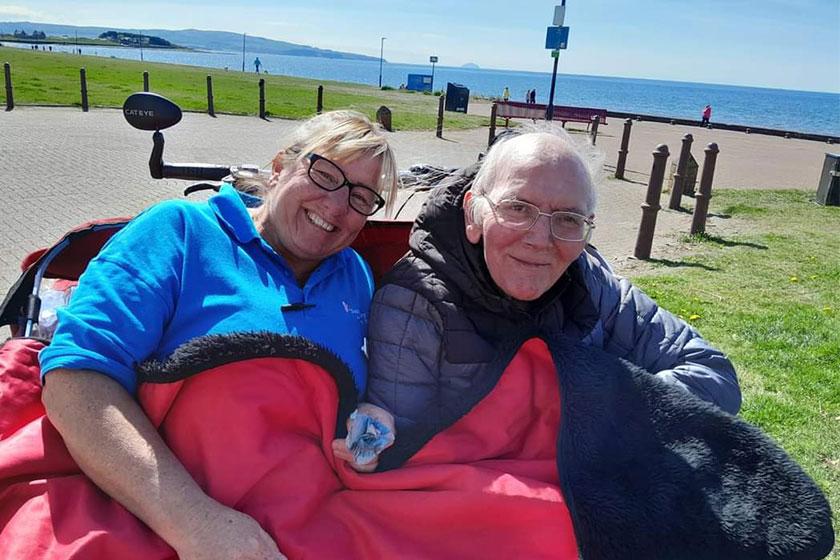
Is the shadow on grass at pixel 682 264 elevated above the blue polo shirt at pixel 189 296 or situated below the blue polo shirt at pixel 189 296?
below

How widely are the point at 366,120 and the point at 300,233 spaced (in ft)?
1.32

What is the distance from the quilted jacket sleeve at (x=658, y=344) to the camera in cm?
212

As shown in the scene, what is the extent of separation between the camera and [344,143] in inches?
81.3

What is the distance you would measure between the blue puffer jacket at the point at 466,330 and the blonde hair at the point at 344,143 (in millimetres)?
180

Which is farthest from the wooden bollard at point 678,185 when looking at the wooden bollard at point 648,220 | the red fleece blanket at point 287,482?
the red fleece blanket at point 287,482

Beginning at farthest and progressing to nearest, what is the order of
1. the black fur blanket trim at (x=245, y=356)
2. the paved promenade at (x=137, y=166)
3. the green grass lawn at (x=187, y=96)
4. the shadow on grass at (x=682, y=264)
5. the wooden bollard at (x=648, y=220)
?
the green grass lawn at (x=187, y=96), the paved promenade at (x=137, y=166), the wooden bollard at (x=648, y=220), the shadow on grass at (x=682, y=264), the black fur blanket trim at (x=245, y=356)

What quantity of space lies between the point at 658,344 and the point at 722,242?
779cm

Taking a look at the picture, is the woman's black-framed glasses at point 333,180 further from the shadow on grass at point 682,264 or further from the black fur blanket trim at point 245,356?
the shadow on grass at point 682,264

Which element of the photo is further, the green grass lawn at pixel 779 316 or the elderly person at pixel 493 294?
the green grass lawn at pixel 779 316

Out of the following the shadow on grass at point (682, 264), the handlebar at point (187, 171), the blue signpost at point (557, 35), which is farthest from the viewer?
the blue signpost at point (557, 35)

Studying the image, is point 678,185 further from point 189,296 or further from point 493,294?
point 189,296

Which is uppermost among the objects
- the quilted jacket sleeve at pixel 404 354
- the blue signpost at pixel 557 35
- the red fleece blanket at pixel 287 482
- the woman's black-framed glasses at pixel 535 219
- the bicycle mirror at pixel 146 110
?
the blue signpost at pixel 557 35

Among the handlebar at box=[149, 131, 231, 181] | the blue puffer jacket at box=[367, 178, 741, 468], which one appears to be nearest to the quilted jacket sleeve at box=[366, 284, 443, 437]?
the blue puffer jacket at box=[367, 178, 741, 468]

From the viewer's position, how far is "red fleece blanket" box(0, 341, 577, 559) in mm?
1534
